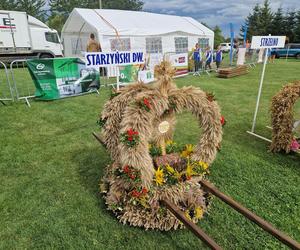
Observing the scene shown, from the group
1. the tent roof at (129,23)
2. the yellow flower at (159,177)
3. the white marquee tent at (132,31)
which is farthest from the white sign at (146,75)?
the yellow flower at (159,177)

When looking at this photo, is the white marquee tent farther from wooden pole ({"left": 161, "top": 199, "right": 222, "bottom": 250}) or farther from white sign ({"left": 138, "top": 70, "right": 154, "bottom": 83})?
wooden pole ({"left": 161, "top": 199, "right": 222, "bottom": 250})

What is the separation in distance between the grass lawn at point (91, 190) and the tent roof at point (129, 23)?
8.51 meters

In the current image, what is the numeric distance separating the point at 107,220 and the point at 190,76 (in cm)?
1170

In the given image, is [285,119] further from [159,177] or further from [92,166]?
[92,166]

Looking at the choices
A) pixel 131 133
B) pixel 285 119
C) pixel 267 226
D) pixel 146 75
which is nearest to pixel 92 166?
pixel 131 133

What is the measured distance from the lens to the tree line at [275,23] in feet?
124

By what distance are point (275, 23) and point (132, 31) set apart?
36.7 m

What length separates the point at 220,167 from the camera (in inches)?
160

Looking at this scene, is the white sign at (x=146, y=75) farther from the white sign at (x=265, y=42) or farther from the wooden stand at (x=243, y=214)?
the wooden stand at (x=243, y=214)

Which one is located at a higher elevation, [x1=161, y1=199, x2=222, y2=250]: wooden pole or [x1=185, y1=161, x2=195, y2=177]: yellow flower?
[x1=185, y1=161, x2=195, y2=177]: yellow flower

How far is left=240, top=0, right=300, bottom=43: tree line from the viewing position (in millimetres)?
37906

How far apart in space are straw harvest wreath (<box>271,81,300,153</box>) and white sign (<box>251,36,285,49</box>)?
1042 millimetres

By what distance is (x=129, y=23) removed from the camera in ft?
46.3

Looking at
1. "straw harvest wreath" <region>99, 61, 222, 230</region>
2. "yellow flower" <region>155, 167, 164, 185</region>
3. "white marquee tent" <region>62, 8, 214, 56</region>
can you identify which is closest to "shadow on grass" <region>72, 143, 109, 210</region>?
"straw harvest wreath" <region>99, 61, 222, 230</region>
